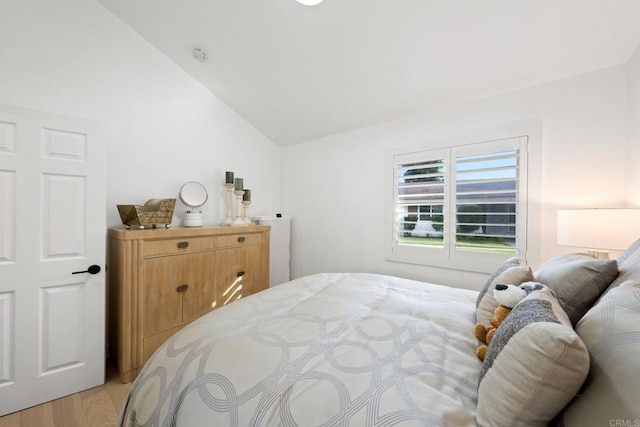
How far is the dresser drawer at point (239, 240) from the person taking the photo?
2539 millimetres

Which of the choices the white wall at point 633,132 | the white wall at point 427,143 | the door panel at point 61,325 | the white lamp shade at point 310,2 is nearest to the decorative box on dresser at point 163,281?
the door panel at point 61,325

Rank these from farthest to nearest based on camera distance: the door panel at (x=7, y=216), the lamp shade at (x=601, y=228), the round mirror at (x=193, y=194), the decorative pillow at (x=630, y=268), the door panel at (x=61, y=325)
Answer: the round mirror at (x=193, y=194), the door panel at (x=61, y=325), the door panel at (x=7, y=216), the lamp shade at (x=601, y=228), the decorative pillow at (x=630, y=268)

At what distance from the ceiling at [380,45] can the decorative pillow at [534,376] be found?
1925 mm

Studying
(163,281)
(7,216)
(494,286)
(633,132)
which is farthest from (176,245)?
(633,132)

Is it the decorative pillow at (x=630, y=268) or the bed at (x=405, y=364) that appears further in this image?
the decorative pillow at (x=630, y=268)

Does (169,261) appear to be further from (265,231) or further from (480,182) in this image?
(480,182)

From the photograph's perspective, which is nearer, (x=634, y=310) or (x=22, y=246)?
(x=634, y=310)

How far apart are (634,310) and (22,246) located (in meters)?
2.82

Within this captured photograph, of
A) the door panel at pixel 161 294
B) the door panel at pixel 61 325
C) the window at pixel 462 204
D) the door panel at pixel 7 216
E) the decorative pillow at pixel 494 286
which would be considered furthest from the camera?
the window at pixel 462 204

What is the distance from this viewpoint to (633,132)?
1.70m

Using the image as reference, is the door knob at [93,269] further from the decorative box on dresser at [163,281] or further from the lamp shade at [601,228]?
the lamp shade at [601,228]

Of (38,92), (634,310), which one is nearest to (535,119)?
(634,310)

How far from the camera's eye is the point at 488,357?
0.75m
